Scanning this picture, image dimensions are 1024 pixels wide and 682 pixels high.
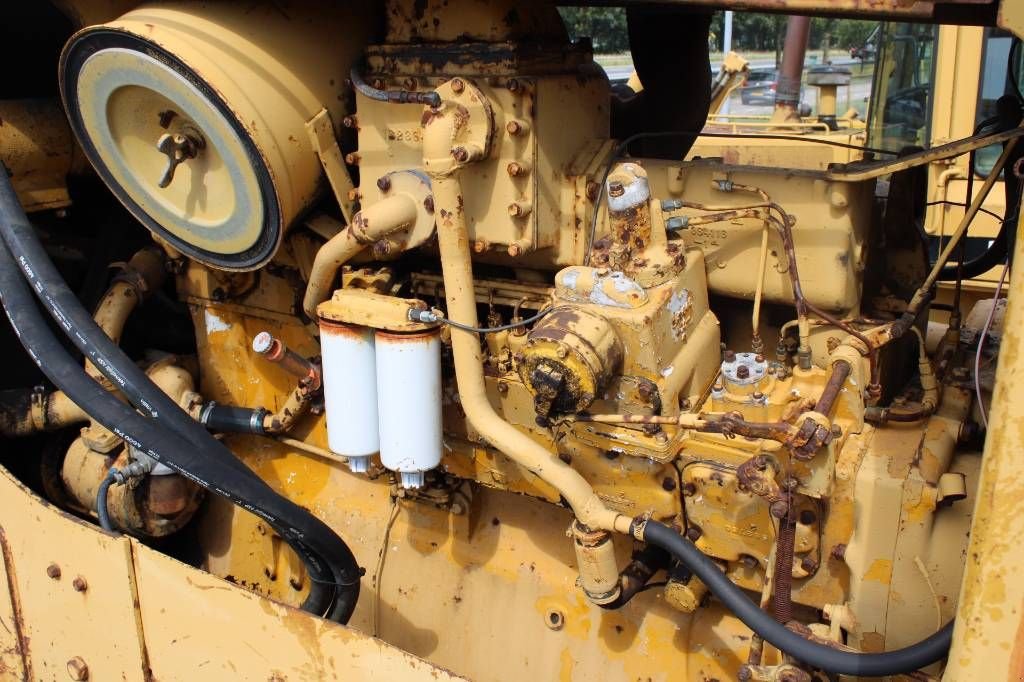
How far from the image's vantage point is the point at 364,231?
6.13ft

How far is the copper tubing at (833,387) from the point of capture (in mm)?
1502

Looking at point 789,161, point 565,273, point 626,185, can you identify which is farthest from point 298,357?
point 789,161

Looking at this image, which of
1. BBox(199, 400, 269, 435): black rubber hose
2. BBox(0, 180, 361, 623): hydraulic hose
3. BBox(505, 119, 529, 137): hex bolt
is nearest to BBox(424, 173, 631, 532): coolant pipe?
BBox(505, 119, 529, 137): hex bolt

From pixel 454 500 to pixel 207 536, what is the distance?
88 cm

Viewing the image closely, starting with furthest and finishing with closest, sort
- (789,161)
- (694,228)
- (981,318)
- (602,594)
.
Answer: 1. (789,161)
2. (981,318)
3. (694,228)
4. (602,594)

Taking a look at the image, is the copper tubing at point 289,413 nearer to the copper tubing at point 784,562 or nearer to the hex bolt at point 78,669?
the hex bolt at point 78,669

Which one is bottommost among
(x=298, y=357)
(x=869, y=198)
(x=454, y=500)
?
(x=454, y=500)

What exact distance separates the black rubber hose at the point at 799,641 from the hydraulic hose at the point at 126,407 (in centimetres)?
77

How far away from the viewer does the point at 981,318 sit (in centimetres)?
237

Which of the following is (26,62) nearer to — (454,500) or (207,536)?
(207,536)

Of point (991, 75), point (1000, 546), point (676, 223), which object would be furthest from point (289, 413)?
point (991, 75)

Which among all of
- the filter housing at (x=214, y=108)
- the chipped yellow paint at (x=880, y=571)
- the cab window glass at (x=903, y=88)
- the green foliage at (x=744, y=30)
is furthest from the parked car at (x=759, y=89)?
the chipped yellow paint at (x=880, y=571)

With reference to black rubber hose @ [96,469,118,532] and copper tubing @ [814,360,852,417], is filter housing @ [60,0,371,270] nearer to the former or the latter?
black rubber hose @ [96,469,118,532]

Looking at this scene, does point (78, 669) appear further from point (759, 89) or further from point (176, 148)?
point (759, 89)
